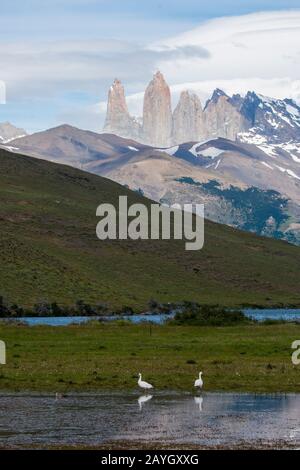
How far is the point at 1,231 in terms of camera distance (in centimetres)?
18738

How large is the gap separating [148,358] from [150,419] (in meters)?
18.3

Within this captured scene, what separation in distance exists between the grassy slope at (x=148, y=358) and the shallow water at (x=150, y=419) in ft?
9.50

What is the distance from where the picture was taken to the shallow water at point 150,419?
3381 centimetres

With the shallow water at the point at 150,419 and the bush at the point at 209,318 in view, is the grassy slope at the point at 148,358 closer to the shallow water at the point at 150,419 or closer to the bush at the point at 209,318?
the shallow water at the point at 150,419

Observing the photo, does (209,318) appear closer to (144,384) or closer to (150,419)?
(144,384)

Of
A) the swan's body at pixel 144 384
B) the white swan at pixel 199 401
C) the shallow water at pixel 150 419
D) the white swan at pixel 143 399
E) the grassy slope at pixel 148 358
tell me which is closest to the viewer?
the shallow water at pixel 150 419

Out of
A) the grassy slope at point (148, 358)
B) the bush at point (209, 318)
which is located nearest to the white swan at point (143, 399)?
the grassy slope at point (148, 358)

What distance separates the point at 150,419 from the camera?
3784cm

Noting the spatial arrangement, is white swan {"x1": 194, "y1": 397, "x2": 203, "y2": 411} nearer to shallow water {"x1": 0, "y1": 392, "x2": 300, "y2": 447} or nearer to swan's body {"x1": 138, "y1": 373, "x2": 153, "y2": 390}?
shallow water {"x1": 0, "y1": 392, "x2": 300, "y2": 447}

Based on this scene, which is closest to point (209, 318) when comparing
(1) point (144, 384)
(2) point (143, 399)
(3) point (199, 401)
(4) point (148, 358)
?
(4) point (148, 358)

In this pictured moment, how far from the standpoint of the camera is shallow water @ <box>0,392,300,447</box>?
1331 inches

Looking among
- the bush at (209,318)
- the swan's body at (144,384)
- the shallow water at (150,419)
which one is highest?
the bush at (209,318)
